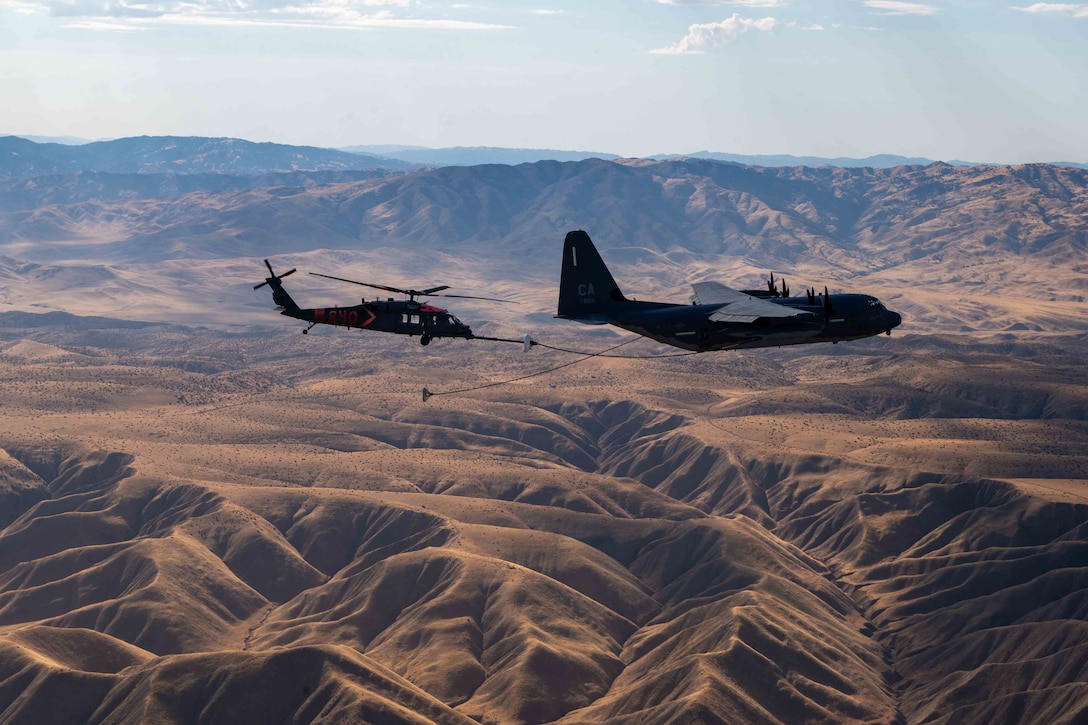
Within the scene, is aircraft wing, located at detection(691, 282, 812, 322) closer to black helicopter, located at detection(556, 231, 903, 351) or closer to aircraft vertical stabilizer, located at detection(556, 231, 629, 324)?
black helicopter, located at detection(556, 231, 903, 351)

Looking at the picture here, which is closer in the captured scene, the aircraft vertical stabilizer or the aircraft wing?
the aircraft wing

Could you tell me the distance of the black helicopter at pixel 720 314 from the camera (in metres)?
93.4

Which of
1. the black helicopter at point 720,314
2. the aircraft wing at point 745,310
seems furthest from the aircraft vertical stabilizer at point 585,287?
the aircraft wing at point 745,310

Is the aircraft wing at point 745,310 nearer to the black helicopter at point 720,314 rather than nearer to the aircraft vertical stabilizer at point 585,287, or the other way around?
the black helicopter at point 720,314

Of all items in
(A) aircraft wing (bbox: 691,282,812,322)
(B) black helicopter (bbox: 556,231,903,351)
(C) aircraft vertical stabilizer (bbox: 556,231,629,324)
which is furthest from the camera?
(C) aircraft vertical stabilizer (bbox: 556,231,629,324)

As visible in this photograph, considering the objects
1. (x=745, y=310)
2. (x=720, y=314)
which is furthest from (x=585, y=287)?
(x=745, y=310)

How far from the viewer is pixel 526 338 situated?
87875mm

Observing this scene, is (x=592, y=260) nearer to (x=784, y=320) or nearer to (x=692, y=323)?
(x=692, y=323)

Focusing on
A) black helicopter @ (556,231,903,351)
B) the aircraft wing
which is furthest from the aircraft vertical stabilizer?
the aircraft wing

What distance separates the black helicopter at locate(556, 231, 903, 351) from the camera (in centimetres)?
9338

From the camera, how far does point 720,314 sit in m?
92.8

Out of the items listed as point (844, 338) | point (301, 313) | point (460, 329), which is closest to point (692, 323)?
point (844, 338)

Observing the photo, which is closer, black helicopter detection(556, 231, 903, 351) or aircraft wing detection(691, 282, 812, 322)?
aircraft wing detection(691, 282, 812, 322)

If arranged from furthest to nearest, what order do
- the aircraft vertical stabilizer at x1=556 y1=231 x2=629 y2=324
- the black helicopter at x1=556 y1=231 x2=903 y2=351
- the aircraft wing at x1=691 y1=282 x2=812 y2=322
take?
the aircraft vertical stabilizer at x1=556 y1=231 x2=629 y2=324 → the black helicopter at x1=556 y1=231 x2=903 y2=351 → the aircraft wing at x1=691 y1=282 x2=812 y2=322
